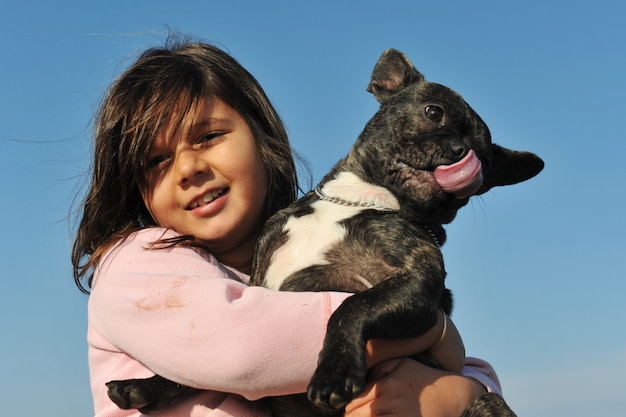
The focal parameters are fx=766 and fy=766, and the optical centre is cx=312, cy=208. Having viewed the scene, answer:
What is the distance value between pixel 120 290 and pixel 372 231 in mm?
1371

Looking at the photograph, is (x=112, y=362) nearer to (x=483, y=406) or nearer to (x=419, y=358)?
(x=419, y=358)

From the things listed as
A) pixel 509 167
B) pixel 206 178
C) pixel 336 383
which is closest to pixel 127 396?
pixel 336 383

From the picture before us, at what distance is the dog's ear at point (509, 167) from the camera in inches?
195

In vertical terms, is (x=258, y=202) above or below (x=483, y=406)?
above

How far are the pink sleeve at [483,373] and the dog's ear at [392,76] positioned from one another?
175 centimetres

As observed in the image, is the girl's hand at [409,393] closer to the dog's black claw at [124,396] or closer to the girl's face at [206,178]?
the dog's black claw at [124,396]

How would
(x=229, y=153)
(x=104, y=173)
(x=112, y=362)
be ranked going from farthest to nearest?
(x=104, y=173) < (x=229, y=153) < (x=112, y=362)

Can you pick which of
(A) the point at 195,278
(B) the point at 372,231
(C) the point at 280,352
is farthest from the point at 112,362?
(B) the point at 372,231

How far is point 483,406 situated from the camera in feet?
13.3

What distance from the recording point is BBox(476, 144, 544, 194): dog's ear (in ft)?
16.3

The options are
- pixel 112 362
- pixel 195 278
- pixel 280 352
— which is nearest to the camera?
pixel 280 352

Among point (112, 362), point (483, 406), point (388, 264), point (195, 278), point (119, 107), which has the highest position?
point (119, 107)

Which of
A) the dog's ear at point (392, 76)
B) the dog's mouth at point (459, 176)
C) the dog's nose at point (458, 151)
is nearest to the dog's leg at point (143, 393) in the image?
the dog's mouth at point (459, 176)

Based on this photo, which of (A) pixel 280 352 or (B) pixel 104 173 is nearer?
(A) pixel 280 352
